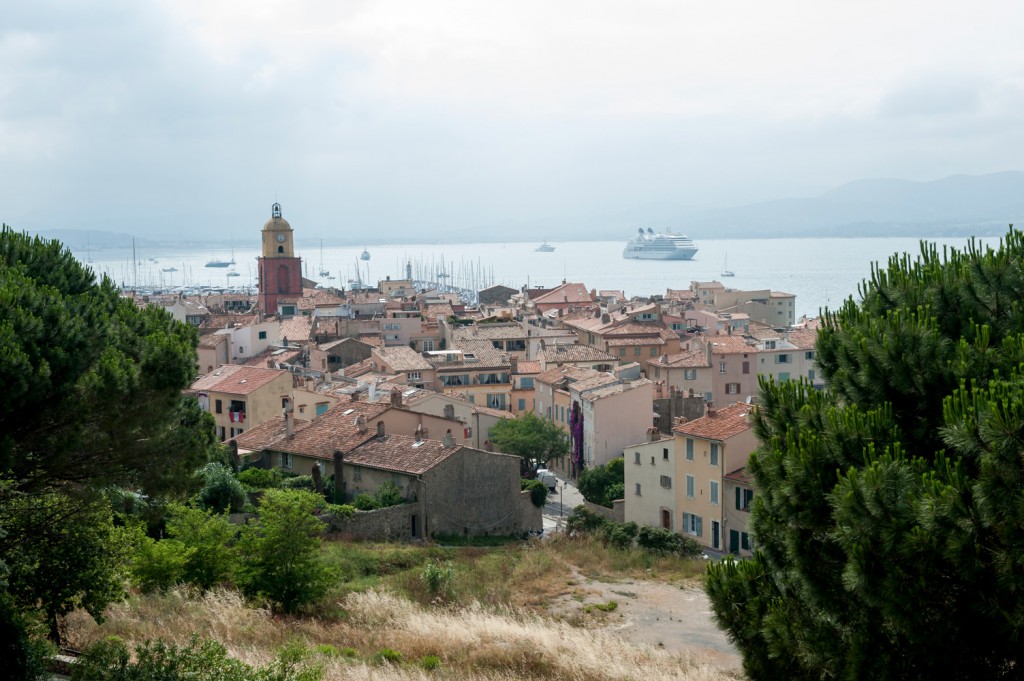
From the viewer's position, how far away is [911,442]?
28.2 feet

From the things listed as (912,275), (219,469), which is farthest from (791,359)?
(912,275)

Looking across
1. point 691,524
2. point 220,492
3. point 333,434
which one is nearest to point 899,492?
point 220,492

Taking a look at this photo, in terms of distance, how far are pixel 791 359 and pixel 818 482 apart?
46.7 metres

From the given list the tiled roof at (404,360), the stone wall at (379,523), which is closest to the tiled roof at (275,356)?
the tiled roof at (404,360)

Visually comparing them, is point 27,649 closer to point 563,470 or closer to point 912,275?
point 912,275

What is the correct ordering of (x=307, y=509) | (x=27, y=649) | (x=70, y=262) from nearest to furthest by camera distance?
(x=27, y=649) < (x=70, y=262) < (x=307, y=509)

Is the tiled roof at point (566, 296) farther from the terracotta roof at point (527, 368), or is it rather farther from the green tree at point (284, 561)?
the green tree at point (284, 561)

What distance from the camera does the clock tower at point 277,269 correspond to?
270 ft

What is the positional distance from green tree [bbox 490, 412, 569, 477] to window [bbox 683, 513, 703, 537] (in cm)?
917

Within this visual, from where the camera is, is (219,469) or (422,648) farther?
(219,469)

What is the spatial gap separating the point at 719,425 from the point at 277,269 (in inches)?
2295

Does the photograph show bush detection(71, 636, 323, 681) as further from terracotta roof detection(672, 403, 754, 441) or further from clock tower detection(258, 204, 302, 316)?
clock tower detection(258, 204, 302, 316)

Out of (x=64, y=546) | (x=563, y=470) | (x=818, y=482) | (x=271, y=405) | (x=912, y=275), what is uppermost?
(x=912, y=275)

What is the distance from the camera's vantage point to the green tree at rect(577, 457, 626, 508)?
3425cm
